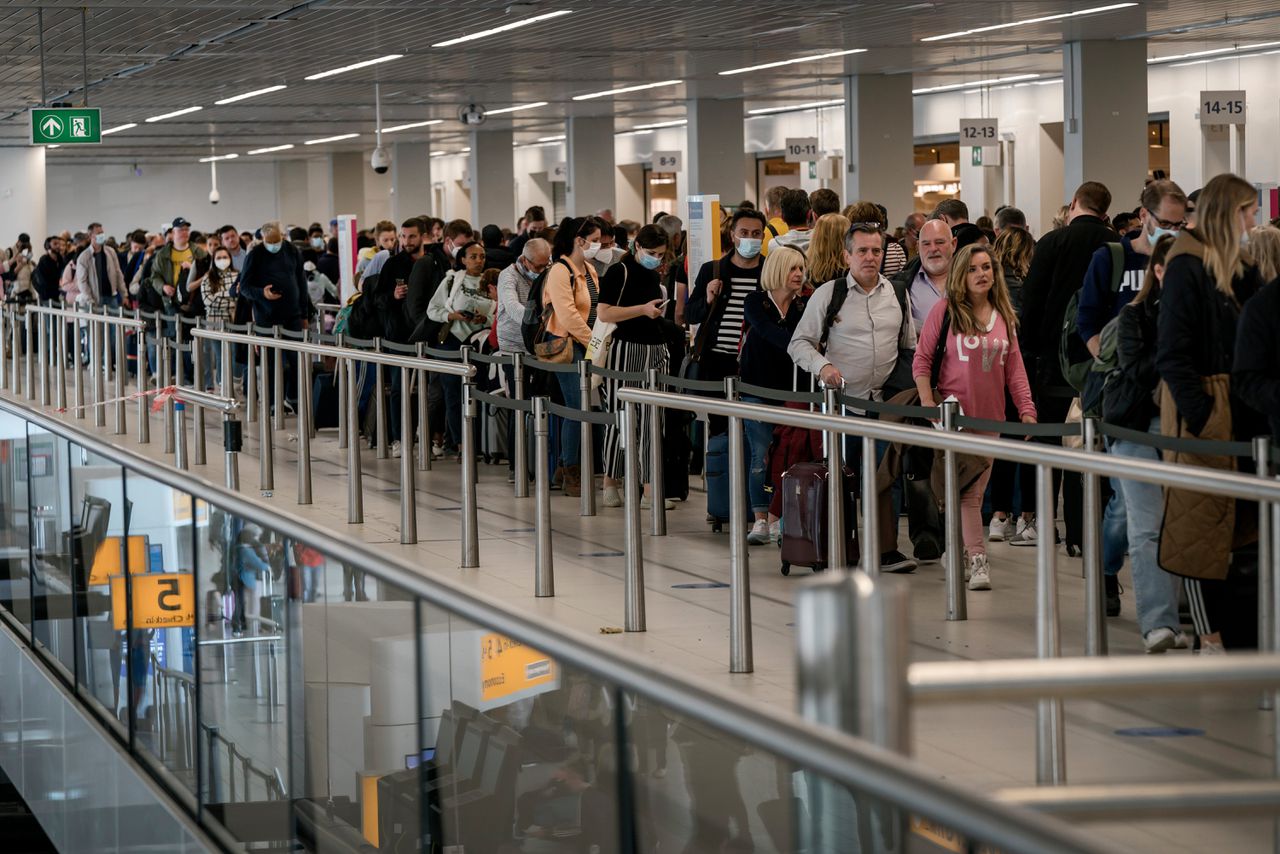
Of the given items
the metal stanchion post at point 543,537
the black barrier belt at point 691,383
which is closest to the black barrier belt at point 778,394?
the black barrier belt at point 691,383

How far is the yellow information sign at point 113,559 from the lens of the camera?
6652mm

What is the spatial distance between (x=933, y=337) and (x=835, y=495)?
1.30 m

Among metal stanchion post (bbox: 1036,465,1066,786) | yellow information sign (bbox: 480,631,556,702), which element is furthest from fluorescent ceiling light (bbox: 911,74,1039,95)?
yellow information sign (bbox: 480,631,556,702)

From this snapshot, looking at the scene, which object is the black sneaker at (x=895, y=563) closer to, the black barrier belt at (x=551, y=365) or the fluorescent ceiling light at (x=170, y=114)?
the black barrier belt at (x=551, y=365)

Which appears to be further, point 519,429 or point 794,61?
point 794,61

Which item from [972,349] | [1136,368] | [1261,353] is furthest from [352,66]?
[1261,353]

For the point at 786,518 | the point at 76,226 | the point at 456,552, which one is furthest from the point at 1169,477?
the point at 76,226

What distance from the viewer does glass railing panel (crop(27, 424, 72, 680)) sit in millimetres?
8117

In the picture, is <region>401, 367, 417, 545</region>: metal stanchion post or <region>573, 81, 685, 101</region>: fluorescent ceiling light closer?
<region>401, 367, 417, 545</region>: metal stanchion post

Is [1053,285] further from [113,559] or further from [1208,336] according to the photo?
[113,559]

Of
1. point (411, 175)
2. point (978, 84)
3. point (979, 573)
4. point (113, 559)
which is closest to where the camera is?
point (113, 559)

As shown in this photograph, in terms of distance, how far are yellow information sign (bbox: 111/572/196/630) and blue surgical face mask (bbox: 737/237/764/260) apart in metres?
3.91

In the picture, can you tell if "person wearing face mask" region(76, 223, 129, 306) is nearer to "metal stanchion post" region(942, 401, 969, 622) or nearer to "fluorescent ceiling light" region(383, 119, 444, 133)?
"fluorescent ceiling light" region(383, 119, 444, 133)

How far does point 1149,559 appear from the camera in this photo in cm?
614
